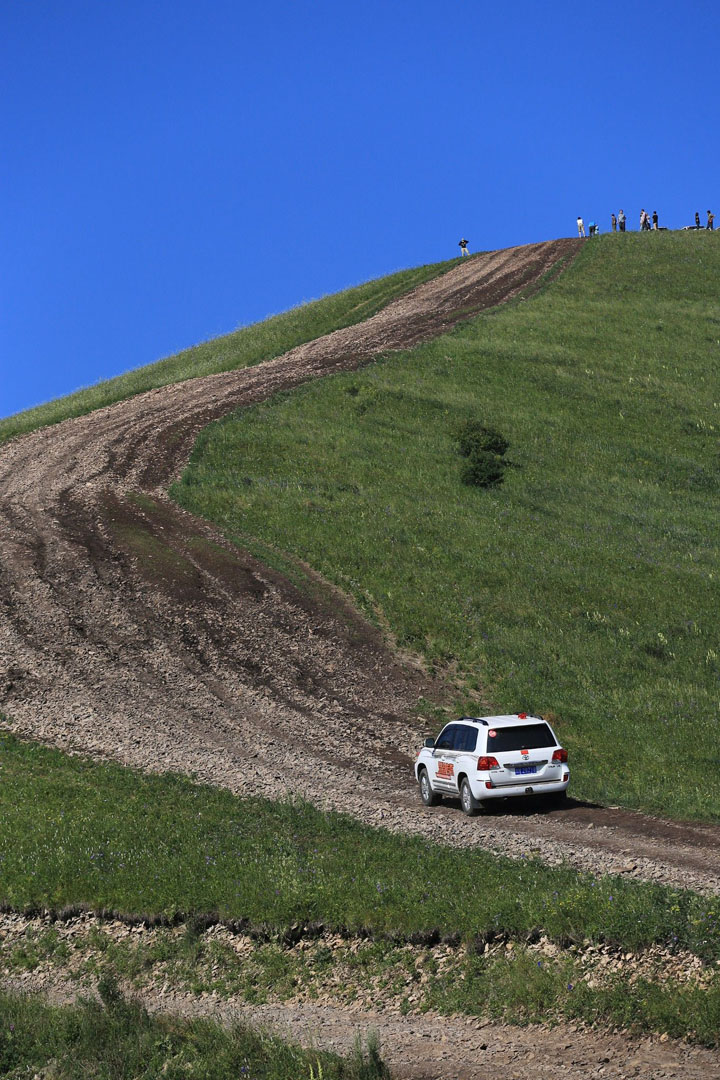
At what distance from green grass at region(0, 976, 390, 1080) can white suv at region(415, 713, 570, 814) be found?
29.4 feet

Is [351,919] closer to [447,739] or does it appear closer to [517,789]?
[517,789]

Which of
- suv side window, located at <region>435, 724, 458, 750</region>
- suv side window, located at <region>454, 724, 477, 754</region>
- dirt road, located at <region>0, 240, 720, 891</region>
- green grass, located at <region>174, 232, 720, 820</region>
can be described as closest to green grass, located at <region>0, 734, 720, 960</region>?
dirt road, located at <region>0, 240, 720, 891</region>

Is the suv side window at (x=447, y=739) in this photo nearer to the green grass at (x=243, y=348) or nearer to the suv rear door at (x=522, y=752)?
the suv rear door at (x=522, y=752)

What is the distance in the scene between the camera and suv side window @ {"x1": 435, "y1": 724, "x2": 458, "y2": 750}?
21422mm

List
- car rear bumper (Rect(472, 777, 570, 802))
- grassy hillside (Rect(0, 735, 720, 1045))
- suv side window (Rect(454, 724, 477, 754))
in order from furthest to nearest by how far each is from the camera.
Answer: suv side window (Rect(454, 724, 477, 754))
car rear bumper (Rect(472, 777, 570, 802))
grassy hillside (Rect(0, 735, 720, 1045))

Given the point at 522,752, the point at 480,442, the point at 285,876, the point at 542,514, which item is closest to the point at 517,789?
the point at 522,752

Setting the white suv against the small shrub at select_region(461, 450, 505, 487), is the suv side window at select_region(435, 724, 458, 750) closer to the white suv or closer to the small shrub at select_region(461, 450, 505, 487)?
the white suv

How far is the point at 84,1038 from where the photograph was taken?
12.0 meters

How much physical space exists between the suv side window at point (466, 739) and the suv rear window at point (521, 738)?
1.46 ft

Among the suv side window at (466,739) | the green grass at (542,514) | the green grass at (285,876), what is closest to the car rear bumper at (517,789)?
the suv side window at (466,739)

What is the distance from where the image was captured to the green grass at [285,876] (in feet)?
43.5

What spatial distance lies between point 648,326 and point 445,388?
19.2 metres

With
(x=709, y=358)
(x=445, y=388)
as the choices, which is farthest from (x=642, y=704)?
(x=709, y=358)

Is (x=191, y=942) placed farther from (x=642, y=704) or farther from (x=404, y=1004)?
(x=642, y=704)
